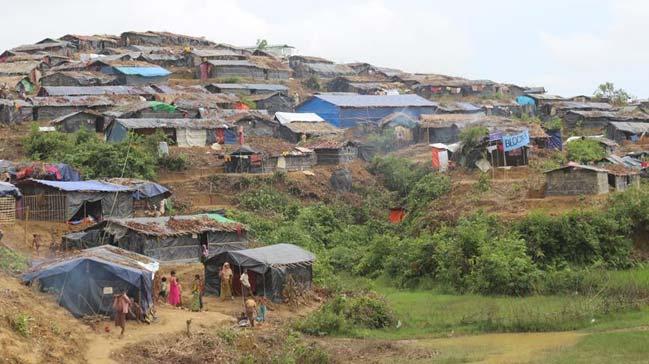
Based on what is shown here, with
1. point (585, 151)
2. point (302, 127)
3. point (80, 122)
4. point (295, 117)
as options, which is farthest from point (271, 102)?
point (585, 151)

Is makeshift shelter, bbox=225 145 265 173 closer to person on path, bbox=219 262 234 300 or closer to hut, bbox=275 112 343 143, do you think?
hut, bbox=275 112 343 143

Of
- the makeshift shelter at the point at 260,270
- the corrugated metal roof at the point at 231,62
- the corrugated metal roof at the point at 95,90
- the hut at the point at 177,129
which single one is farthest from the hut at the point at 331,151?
the corrugated metal roof at the point at 231,62

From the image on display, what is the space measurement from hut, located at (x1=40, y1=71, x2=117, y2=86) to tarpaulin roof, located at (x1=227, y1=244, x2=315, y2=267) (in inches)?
1378

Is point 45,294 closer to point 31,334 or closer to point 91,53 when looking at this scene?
point 31,334

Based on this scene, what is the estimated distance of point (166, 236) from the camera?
89.7ft

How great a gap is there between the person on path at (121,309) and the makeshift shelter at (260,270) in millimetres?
5634

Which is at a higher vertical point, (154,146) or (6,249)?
(154,146)

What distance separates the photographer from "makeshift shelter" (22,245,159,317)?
19.2 m

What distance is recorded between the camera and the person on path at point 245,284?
23.3 m

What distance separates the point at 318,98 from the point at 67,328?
1580 inches

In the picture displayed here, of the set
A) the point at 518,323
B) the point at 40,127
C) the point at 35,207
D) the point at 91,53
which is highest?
the point at 91,53

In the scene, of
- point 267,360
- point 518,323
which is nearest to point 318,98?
point 518,323

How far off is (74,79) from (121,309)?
41.6m

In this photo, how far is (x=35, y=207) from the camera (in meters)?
30.4
